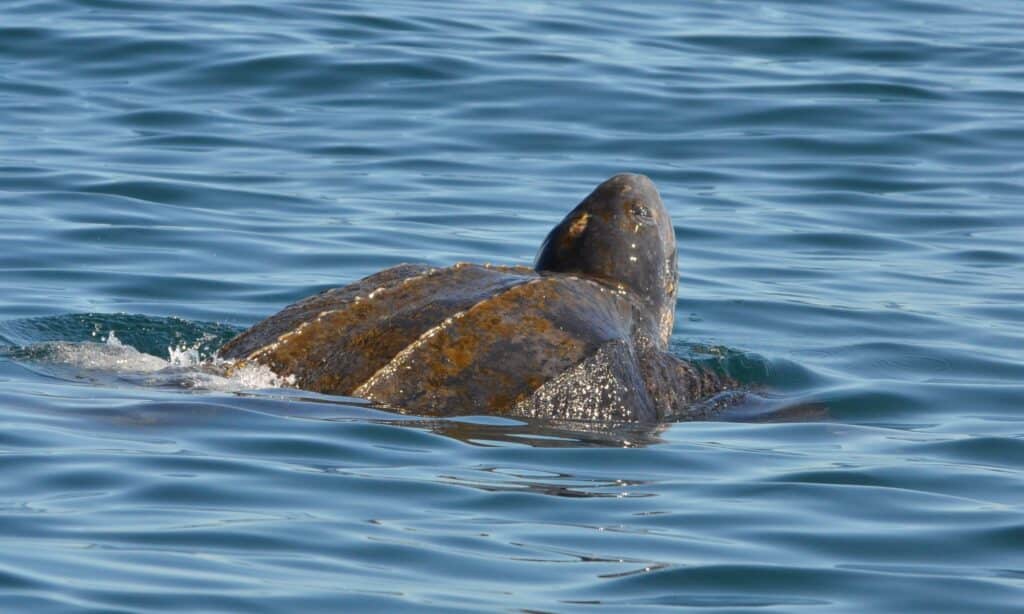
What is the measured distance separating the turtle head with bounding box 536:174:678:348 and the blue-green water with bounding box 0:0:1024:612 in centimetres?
65

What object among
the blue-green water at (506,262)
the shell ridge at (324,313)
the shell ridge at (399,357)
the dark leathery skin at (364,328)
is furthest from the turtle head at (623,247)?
the shell ridge at (399,357)

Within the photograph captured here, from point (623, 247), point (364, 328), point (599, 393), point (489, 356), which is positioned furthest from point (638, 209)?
point (364, 328)

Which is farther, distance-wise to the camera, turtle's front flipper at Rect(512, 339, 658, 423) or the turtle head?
the turtle head

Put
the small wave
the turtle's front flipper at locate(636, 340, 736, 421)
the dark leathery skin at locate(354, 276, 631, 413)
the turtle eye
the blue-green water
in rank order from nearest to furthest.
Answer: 1. the blue-green water
2. the dark leathery skin at locate(354, 276, 631, 413)
3. the small wave
4. the turtle's front flipper at locate(636, 340, 736, 421)
5. the turtle eye

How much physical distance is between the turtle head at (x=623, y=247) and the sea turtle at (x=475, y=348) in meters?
0.38

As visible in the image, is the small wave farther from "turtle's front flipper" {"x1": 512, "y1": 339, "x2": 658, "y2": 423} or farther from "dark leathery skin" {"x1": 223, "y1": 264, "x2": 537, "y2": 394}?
"turtle's front flipper" {"x1": 512, "y1": 339, "x2": 658, "y2": 423}

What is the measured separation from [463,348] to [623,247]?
1530 mm

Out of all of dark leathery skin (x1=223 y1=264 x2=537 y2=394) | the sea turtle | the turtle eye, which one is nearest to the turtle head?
the turtle eye

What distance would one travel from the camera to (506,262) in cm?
1041

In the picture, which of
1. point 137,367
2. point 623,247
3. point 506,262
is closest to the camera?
point 137,367

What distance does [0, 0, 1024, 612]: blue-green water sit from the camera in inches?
194

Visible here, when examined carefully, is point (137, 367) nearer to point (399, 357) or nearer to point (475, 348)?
point (399, 357)

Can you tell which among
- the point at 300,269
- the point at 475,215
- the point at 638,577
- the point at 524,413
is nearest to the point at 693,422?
the point at 524,413

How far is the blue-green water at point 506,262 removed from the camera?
194 inches
